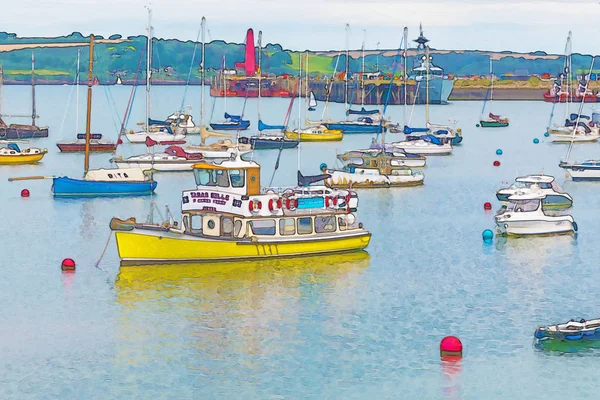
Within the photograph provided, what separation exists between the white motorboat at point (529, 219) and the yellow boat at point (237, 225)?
10.9 meters

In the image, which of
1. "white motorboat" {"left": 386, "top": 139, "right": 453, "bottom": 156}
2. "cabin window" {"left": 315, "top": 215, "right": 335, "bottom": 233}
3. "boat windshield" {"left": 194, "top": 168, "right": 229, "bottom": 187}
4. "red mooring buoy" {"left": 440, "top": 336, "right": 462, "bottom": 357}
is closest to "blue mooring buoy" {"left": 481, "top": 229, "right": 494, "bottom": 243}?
"cabin window" {"left": 315, "top": 215, "right": 335, "bottom": 233}

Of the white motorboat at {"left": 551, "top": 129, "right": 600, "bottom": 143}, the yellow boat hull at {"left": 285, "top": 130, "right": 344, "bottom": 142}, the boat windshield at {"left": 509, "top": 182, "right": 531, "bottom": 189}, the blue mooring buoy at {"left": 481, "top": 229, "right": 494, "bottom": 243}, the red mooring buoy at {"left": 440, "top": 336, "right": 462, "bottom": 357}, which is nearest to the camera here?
the red mooring buoy at {"left": 440, "top": 336, "right": 462, "bottom": 357}

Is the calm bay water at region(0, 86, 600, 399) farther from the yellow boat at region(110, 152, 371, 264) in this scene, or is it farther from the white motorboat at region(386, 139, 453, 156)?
the white motorboat at region(386, 139, 453, 156)

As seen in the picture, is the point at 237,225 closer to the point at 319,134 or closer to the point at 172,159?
the point at 172,159

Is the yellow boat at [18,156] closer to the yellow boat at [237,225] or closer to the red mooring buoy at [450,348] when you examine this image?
the yellow boat at [237,225]

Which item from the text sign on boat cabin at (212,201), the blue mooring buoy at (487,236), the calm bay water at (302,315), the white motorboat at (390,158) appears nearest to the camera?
the calm bay water at (302,315)

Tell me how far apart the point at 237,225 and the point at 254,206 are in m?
1.09

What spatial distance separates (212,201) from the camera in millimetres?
50750

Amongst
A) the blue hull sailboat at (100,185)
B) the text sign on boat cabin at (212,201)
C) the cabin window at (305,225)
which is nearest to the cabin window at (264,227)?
the cabin window at (305,225)

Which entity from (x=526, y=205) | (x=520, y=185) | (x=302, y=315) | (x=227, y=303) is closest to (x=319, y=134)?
(x=520, y=185)

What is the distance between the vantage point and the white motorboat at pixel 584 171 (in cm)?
8588

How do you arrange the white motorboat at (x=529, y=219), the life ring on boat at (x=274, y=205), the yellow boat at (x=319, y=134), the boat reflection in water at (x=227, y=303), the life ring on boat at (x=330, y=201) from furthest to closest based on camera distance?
1. the yellow boat at (x=319, y=134)
2. the white motorboat at (x=529, y=219)
3. the life ring on boat at (x=330, y=201)
4. the life ring on boat at (x=274, y=205)
5. the boat reflection in water at (x=227, y=303)

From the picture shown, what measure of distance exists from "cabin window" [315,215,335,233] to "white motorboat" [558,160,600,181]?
37.5 meters

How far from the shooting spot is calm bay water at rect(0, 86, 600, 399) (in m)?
36.1
